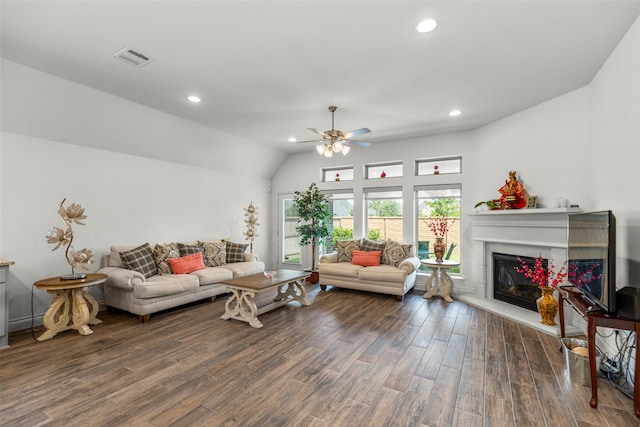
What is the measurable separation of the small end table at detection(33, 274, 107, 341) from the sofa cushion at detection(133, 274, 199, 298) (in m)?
0.47

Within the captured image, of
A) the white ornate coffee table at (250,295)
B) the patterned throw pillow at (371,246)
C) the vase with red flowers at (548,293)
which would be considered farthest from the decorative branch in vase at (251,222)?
the vase with red flowers at (548,293)

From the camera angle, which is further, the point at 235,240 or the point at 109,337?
the point at 235,240

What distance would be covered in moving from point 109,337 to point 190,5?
3.55 m

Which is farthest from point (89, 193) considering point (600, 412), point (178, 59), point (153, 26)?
point (600, 412)

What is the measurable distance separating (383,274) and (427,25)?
11.9 feet

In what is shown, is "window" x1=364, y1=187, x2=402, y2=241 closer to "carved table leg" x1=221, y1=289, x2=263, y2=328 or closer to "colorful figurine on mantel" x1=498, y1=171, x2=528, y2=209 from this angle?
"colorful figurine on mantel" x1=498, y1=171, x2=528, y2=209

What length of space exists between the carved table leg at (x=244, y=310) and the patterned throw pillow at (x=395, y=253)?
8.95ft

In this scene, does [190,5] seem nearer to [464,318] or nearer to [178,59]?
[178,59]

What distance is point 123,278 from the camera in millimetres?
3879

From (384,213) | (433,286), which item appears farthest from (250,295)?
(384,213)

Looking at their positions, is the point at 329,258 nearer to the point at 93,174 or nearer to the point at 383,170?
the point at 383,170

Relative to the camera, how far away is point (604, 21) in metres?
2.45

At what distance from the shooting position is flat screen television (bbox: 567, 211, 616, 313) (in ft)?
7.25

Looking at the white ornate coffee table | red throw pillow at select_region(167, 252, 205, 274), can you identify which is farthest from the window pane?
the white ornate coffee table
